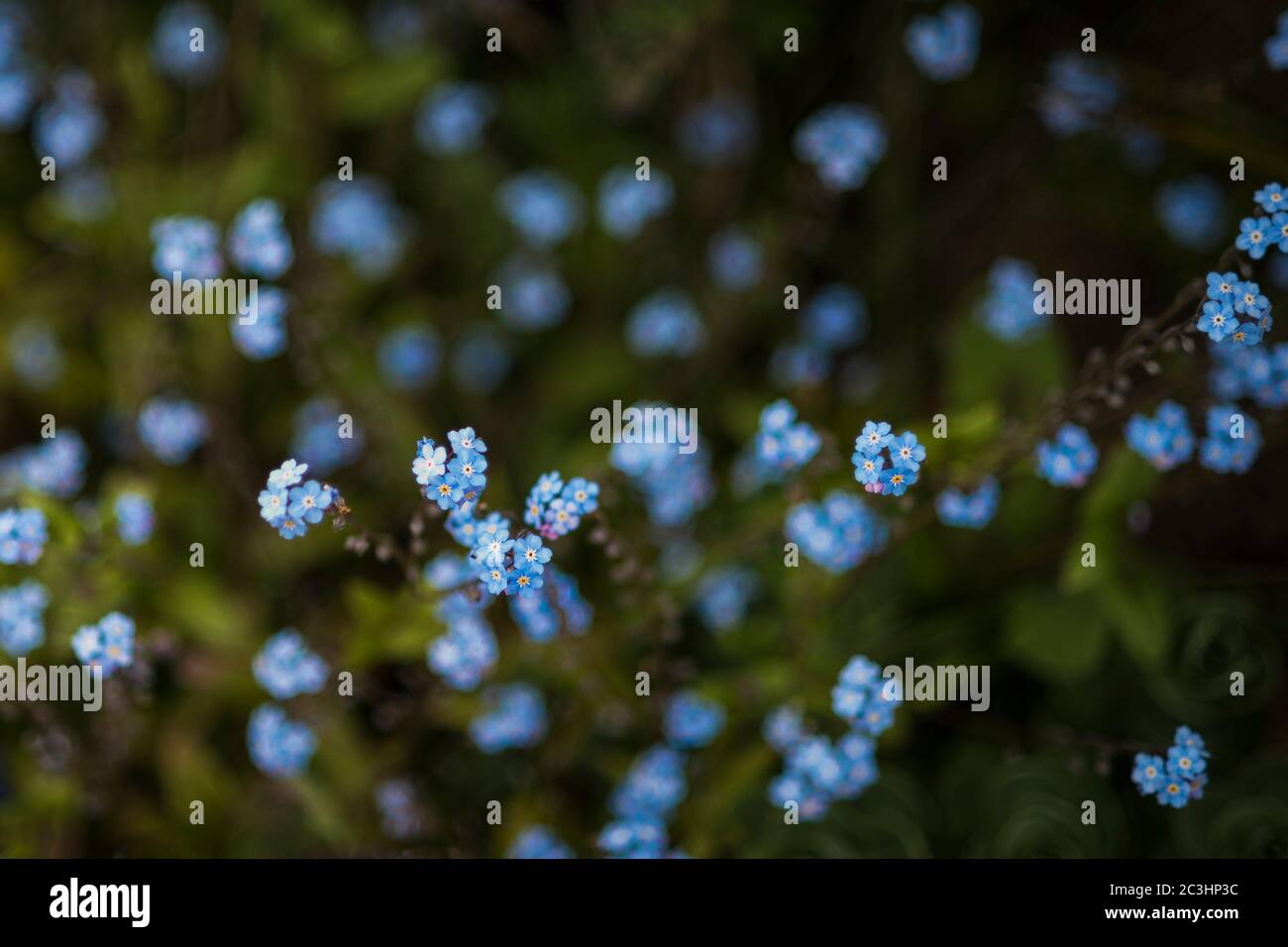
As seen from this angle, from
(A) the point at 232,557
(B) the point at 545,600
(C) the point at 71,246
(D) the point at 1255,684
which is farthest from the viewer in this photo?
(C) the point at 71,246

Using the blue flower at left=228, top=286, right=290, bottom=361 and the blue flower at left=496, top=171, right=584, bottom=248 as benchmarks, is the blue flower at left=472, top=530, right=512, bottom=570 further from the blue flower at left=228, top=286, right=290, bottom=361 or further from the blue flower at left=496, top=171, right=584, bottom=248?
the blue flower at left=496, top=171, right=584, bottom=248

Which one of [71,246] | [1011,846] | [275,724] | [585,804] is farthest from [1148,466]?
[71,246]

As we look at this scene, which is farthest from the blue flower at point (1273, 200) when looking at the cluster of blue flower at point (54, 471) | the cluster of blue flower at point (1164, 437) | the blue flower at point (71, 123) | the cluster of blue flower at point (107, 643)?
the blue flower at point (71, 123)

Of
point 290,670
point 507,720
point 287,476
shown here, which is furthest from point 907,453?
point 290,670

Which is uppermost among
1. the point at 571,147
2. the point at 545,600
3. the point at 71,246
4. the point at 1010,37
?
the point at 1010,37
